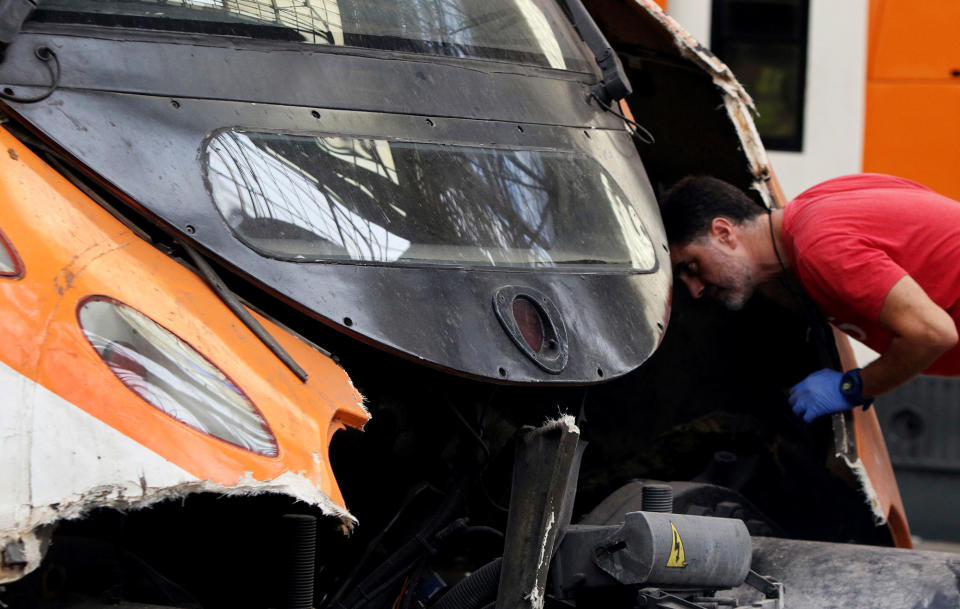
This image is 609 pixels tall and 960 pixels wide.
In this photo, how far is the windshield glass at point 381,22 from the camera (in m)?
2.34

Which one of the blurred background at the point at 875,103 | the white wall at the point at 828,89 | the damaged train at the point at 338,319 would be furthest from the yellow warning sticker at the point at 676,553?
the white wall at the point at 828,89

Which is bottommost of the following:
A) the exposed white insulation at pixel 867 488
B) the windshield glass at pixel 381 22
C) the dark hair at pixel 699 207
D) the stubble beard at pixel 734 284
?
the exposed white insulation at pixel 867 488

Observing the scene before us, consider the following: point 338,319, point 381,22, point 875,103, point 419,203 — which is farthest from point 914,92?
point 338,319

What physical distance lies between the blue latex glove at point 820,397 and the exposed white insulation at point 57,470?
5.85 feet

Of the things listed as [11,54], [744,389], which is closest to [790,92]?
[744,389]

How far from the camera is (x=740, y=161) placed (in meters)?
3.37

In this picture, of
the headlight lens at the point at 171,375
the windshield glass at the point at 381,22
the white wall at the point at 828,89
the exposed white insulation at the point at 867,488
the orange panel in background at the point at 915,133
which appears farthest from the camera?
the white wall at the point at 828,89

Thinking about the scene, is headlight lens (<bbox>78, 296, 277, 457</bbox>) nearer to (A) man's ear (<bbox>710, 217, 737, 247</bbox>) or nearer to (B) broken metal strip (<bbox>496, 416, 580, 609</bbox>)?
(B) broken metal strip (<bbox>496, 416, 580, 609</bbox>)

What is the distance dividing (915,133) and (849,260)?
328cm

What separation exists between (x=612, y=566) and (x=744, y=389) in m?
1.45

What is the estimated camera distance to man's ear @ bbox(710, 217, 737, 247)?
323 centimetres

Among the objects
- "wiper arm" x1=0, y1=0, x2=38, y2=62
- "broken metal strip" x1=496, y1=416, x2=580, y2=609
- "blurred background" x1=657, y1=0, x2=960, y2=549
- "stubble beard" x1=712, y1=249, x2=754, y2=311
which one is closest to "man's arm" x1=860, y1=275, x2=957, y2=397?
"stubble beard" x1=712, y1=249, x2=754, y2=311

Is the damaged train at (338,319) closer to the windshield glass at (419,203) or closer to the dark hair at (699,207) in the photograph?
the windshield glass at (419,203)

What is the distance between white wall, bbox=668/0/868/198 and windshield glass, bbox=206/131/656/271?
3.49 m
